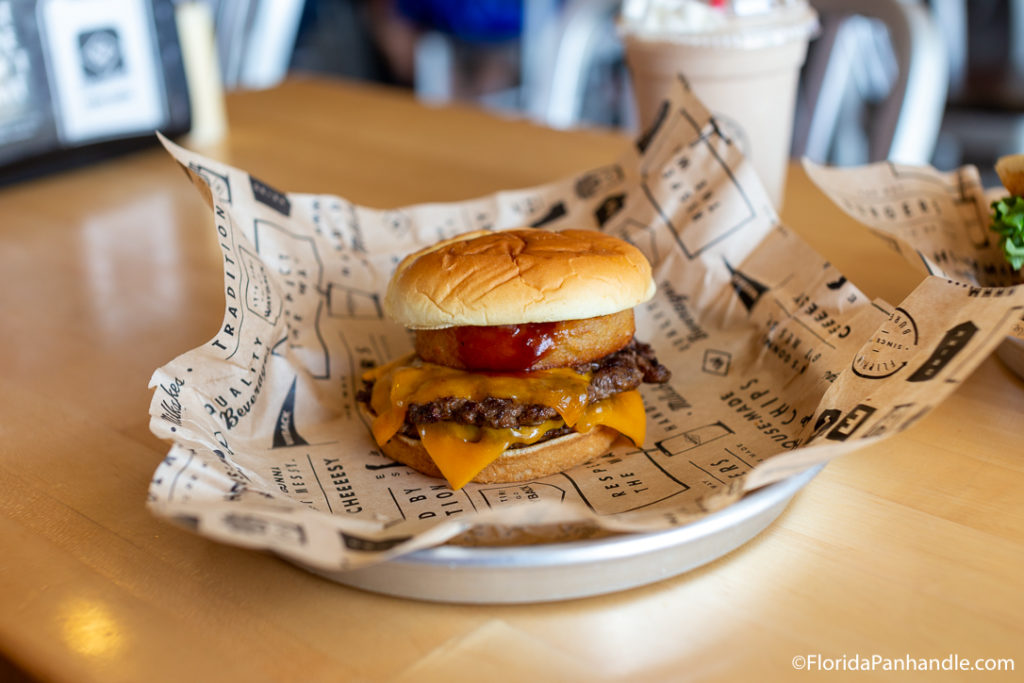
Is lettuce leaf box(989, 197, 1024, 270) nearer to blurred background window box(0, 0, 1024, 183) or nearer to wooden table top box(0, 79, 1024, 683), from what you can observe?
wooden table top box(0, 79, 1024, 683)

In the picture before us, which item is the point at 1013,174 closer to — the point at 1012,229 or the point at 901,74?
the point at 1012,229

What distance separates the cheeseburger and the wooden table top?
0.27m

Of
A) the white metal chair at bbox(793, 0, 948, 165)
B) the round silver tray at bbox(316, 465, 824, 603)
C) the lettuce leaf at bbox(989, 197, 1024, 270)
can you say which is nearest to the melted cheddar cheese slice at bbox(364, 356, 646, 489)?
the round silver tray at bbox(316, 465, 824, 603)

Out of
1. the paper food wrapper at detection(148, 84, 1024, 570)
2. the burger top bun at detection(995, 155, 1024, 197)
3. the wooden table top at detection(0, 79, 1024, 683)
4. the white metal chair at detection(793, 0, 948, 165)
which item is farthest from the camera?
the white metal chair at detection(793, 0, 948, 165)

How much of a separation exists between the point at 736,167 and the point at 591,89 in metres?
4.35

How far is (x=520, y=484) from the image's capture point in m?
1.13

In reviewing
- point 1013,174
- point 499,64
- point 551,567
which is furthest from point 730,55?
point 499,64

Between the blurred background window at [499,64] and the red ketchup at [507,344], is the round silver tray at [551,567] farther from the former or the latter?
the blurred background window at [499,64]

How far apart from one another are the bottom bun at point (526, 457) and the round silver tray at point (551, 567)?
0.29 m

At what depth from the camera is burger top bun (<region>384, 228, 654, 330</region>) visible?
1121 millimetres

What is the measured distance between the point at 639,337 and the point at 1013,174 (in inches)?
22.9

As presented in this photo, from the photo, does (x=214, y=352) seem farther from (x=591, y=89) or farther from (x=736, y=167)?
(x=591, y=89)

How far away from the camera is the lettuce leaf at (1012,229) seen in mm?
1194

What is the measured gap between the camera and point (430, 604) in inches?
33.6
